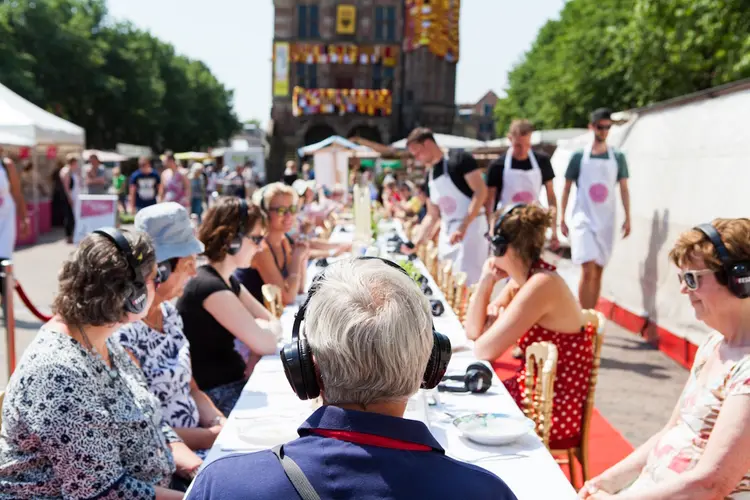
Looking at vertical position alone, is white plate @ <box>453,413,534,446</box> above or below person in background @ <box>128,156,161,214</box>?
below

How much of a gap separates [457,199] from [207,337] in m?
3.89

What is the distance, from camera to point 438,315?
4.30 meters

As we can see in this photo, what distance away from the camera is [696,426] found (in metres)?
2.33

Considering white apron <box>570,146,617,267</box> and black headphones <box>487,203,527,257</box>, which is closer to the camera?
black headphones <box>487,203,527,257</box>

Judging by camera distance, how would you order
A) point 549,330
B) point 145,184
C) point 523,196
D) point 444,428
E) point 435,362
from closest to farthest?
Result: point 435,362 → point 444,428 → point 549,330 → point 523,196 → point 145,184

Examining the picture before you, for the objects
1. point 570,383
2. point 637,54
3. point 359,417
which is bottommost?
point 570,383

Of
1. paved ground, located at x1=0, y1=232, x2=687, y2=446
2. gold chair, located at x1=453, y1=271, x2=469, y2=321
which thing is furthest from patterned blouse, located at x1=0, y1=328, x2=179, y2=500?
gold chair, located at x1=453, y1=271, x2=469, y2=321

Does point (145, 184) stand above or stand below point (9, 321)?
above

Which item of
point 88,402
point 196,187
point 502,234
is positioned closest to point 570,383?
point 502,234

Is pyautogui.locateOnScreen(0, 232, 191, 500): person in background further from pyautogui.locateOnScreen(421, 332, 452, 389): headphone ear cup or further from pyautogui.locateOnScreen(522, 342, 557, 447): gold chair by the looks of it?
pyautogui.locateOnScreen(522, 342, 557, 447): gold chair

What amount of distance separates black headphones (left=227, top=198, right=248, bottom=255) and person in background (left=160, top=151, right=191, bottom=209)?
1139cm

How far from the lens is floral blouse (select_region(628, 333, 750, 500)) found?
2162 millimetres

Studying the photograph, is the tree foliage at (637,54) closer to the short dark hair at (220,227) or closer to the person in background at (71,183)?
the person in background at (71,183)

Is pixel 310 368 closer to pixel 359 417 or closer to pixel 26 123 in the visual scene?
pixel 359 417
